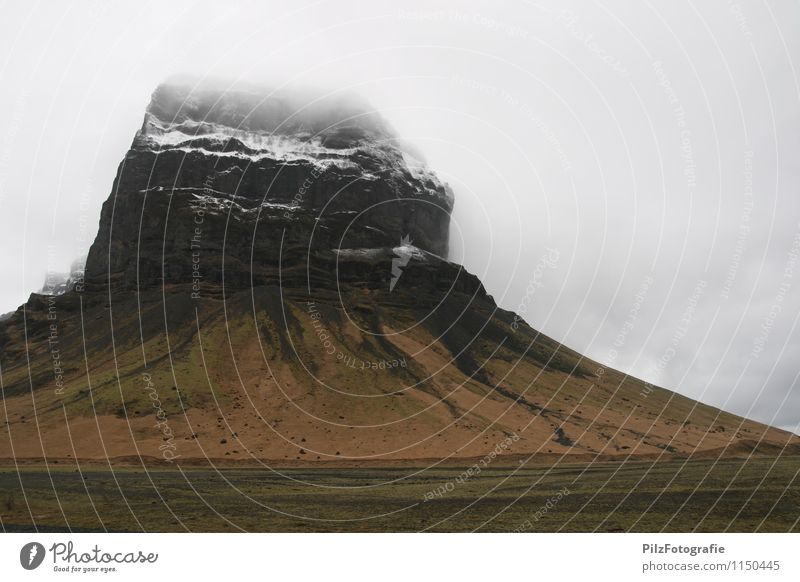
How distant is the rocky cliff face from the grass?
3409 inches

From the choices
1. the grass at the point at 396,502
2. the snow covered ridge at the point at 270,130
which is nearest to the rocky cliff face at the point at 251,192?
the snow covered ridge at the point at 270,130

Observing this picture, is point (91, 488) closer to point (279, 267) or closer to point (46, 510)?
point (46, 510)

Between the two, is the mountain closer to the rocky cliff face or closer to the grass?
the rocky cliff face

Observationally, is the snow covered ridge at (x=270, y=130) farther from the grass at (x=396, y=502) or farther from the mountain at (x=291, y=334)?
the grass at (x=396, y=502)

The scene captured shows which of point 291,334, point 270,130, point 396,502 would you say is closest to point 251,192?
point 270,130

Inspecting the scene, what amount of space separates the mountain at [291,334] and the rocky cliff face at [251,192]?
0.62 meters

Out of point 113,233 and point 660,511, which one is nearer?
point 660,511

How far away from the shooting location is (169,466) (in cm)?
6203

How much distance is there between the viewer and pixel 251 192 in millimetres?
148625

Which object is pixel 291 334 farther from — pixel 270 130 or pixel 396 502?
pixel 270 130

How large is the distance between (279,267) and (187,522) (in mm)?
110540

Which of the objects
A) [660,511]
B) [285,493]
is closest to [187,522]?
[285,493]

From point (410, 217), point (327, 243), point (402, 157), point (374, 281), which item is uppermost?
point (402, 157)

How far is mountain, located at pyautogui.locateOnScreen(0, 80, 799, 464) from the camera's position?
265ft
